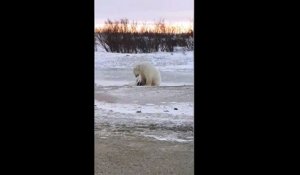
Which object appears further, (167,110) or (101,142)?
(167,110)

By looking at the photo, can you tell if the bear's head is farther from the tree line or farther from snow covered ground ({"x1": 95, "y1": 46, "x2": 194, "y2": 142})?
the tree line

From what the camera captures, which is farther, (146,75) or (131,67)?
(131,67)

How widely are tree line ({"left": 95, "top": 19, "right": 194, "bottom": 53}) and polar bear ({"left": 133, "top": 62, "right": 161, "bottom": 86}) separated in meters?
0.33

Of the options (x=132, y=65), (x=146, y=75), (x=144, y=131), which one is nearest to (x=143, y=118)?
(x=144, y=131)

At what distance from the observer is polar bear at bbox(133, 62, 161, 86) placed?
→ 340 inches

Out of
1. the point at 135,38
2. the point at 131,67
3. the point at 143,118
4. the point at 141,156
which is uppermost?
the point at 135,38

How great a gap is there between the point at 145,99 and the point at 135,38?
108 centimetres

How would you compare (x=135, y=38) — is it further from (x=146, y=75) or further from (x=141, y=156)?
(x=141, y=156)

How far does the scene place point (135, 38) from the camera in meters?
7.89

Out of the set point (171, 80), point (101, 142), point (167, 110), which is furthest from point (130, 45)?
point (101, 142)
